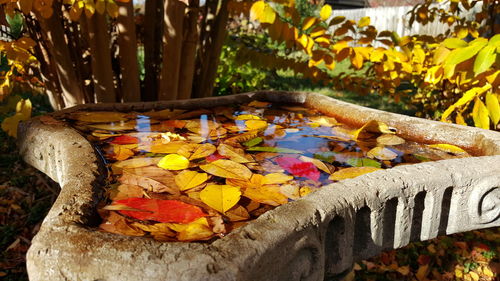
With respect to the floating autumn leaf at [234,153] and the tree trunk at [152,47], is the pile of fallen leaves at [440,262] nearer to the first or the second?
the floating autumn leaf at [234,153]

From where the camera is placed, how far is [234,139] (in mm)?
1239

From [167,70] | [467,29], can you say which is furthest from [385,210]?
[467,29]

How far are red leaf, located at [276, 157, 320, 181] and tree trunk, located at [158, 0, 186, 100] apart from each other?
1087 millimetres

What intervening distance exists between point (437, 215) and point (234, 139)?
2.07ft

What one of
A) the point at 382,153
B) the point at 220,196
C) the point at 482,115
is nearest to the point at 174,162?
the point at 220,196

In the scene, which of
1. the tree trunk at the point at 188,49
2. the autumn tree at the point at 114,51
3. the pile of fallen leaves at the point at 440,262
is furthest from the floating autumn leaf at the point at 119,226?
the pile of fallen leaves at the point at 440,262

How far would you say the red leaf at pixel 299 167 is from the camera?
0.97m

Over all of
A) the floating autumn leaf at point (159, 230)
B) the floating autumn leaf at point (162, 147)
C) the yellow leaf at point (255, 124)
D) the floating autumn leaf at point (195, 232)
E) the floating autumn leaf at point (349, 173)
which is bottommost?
the floating autumn leaf at point (349, 173)

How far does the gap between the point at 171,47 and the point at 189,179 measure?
1.17 metres

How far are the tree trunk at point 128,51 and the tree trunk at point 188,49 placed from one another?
0.27 metres

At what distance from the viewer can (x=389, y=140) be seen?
1.27 m

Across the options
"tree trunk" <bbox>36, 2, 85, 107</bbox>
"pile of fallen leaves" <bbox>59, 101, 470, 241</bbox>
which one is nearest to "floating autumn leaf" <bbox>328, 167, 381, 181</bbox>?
"pile of fallen leaves" <bbox>59, 101, 470, 241</bbox>

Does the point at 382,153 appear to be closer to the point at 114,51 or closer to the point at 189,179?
the point at 189,179

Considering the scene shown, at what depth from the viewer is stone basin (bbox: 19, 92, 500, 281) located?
551 millimetres
